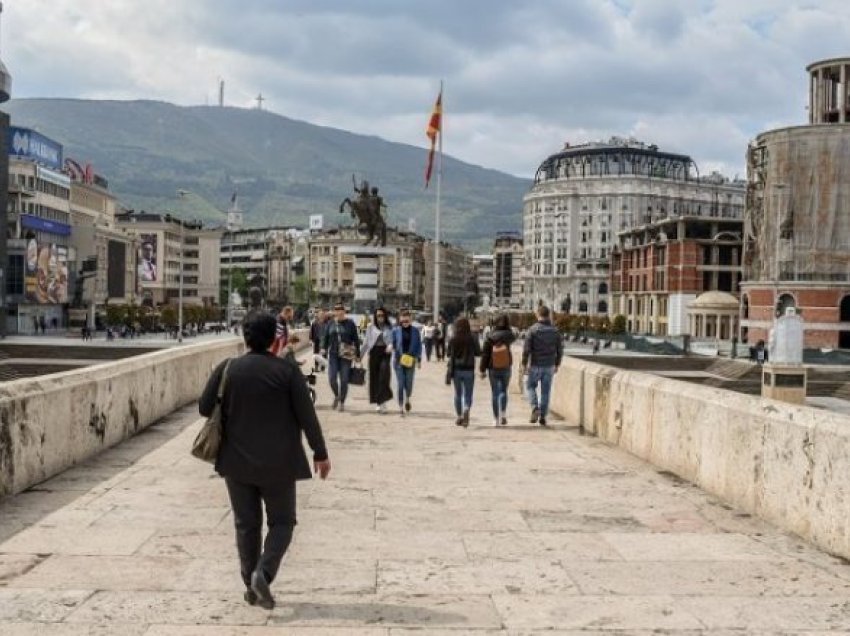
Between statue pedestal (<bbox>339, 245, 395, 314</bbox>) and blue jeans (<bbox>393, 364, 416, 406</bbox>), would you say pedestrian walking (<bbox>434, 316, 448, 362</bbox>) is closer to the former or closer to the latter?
statue pedestal (<bbox>339, 245, 395, 314</bbox>)

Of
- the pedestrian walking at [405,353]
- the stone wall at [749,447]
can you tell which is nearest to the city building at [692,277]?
the pedestrian walking at [405,353]

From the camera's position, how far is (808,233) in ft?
252

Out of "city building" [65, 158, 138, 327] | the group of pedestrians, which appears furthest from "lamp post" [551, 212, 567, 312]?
the group of pedestrians

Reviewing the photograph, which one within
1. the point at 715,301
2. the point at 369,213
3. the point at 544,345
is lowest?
the point at 544,345

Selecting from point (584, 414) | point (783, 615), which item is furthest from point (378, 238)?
point (783, 615)

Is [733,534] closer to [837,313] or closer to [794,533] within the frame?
[794,533]

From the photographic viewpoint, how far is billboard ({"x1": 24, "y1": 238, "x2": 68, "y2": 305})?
9325 cm

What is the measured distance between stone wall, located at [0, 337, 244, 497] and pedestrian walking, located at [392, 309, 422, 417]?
3556 mm

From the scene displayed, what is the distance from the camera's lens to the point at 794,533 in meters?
7.73

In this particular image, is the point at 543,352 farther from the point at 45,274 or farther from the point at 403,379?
the point at 45,274

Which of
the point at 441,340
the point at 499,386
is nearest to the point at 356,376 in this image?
the point at 499,386

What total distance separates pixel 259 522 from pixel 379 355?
10605 mm

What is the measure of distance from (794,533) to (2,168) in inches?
3293

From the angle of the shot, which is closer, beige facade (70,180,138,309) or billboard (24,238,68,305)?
billboard (24,238,68,305)
